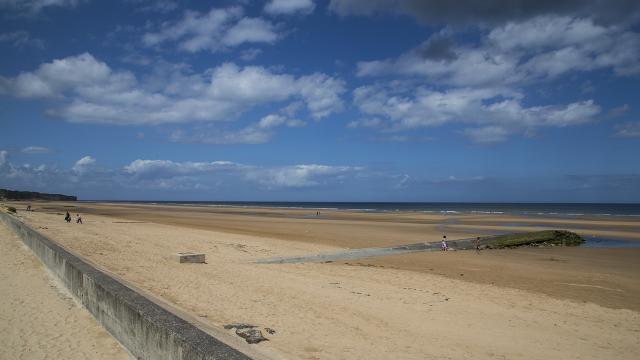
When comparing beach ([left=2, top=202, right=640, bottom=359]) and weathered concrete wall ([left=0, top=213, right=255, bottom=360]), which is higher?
weathered concrete wall ([left=0, top=213, right=255, bottom=360])

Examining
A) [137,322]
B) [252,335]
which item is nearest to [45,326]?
[137,322]

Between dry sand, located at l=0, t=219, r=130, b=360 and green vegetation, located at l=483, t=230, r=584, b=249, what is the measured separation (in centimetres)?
Answer: 1973

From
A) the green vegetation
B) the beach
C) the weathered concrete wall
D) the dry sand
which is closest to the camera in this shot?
the weathered concrete wall

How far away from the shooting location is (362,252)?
1872cm

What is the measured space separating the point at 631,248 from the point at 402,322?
21036 millimetres

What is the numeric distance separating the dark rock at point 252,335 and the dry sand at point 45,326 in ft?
5.32

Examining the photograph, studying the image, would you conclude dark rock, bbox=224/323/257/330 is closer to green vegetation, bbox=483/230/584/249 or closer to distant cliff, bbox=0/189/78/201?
green vegetation, bbox=483/230/584/249

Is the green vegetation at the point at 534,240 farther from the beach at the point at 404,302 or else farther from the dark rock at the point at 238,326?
the dark rock at the point at 238,326

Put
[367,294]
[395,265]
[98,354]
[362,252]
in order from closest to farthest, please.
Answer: [98,354] < [367,294] < [395,265] < [362,252]

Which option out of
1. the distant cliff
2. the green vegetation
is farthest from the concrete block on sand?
the distant cliff

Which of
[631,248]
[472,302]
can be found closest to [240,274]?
[472,302]

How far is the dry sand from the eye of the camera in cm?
607

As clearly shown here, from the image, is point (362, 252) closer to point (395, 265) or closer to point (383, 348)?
point (395, 265)

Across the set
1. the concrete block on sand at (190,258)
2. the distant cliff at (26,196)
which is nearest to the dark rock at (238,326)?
the concrete block on sand at (190,258)
